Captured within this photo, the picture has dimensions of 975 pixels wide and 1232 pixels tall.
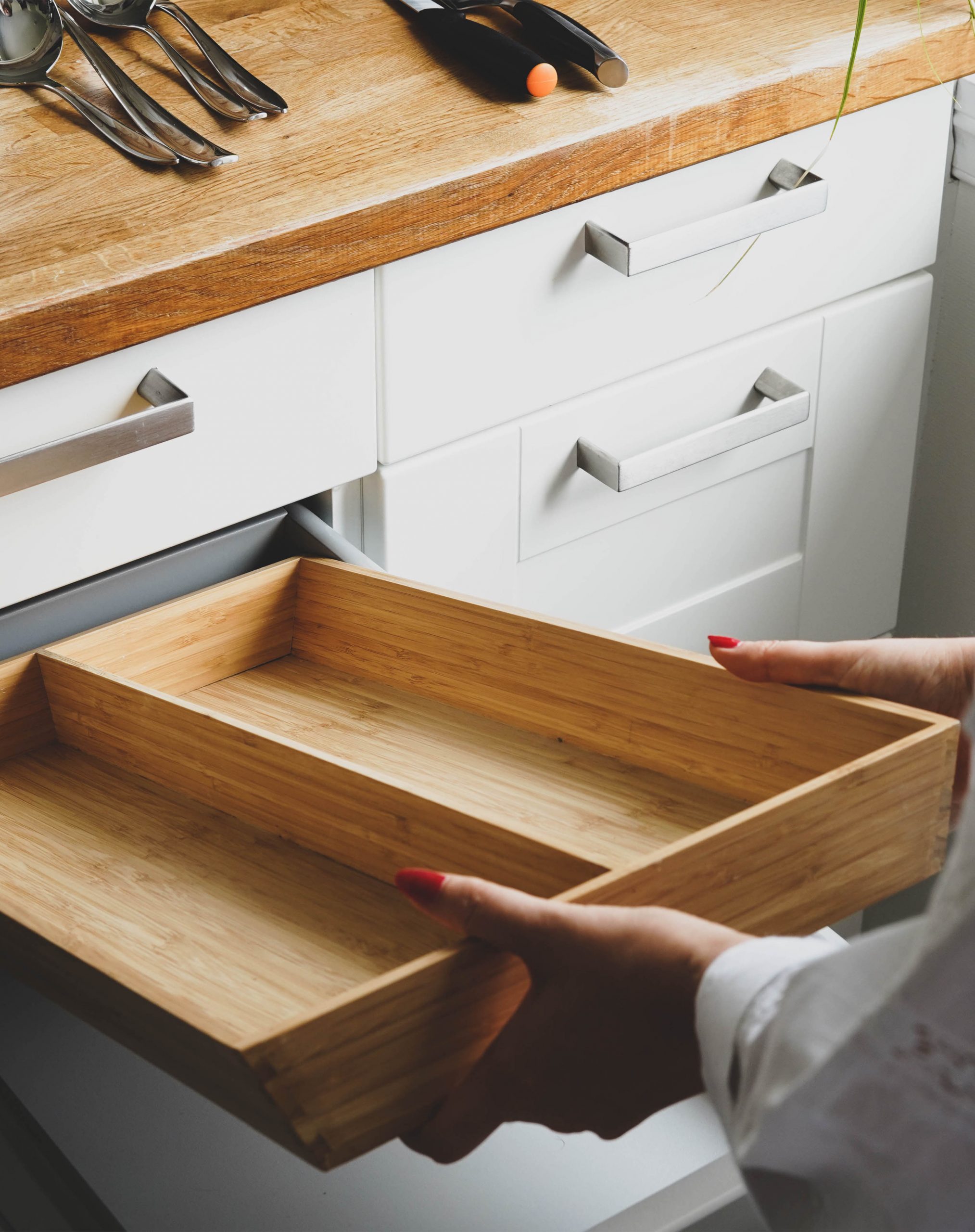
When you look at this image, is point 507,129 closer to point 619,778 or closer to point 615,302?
point 615,302

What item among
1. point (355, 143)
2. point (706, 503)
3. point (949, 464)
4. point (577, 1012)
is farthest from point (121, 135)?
point (949, 464)

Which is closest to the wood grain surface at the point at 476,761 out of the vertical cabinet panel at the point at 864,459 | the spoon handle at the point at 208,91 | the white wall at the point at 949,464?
the spoon handle at the point at 208,91

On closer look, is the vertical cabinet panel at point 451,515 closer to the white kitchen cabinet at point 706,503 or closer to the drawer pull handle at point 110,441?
the white kitchen cabinet at point 706,503

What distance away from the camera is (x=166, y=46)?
92 cm

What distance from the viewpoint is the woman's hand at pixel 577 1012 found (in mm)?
487

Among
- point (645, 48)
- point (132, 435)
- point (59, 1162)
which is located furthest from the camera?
point (645, 48)

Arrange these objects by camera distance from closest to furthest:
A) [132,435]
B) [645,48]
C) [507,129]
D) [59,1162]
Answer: [59,1162] < [132,435] < [507,129] < [645,48]

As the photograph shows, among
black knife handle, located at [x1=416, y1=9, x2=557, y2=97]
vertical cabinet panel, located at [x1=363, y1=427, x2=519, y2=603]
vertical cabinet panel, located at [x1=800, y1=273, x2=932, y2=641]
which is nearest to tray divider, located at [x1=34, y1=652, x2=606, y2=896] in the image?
vertical cabinet panel, located at [x1=363, y1=427, x2=519, y2=603]

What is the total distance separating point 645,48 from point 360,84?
8.2 inches

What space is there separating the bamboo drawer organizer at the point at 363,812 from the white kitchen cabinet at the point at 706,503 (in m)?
0.16

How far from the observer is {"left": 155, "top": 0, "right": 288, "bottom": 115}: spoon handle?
0.88m

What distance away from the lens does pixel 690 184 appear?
94 cm

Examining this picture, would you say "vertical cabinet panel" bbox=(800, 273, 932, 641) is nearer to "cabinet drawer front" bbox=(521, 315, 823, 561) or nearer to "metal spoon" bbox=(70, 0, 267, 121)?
"cabinet drawer front" bbox=(521, 315, 823, 561)

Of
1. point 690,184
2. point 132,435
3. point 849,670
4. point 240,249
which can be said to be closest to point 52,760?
point 132,435
